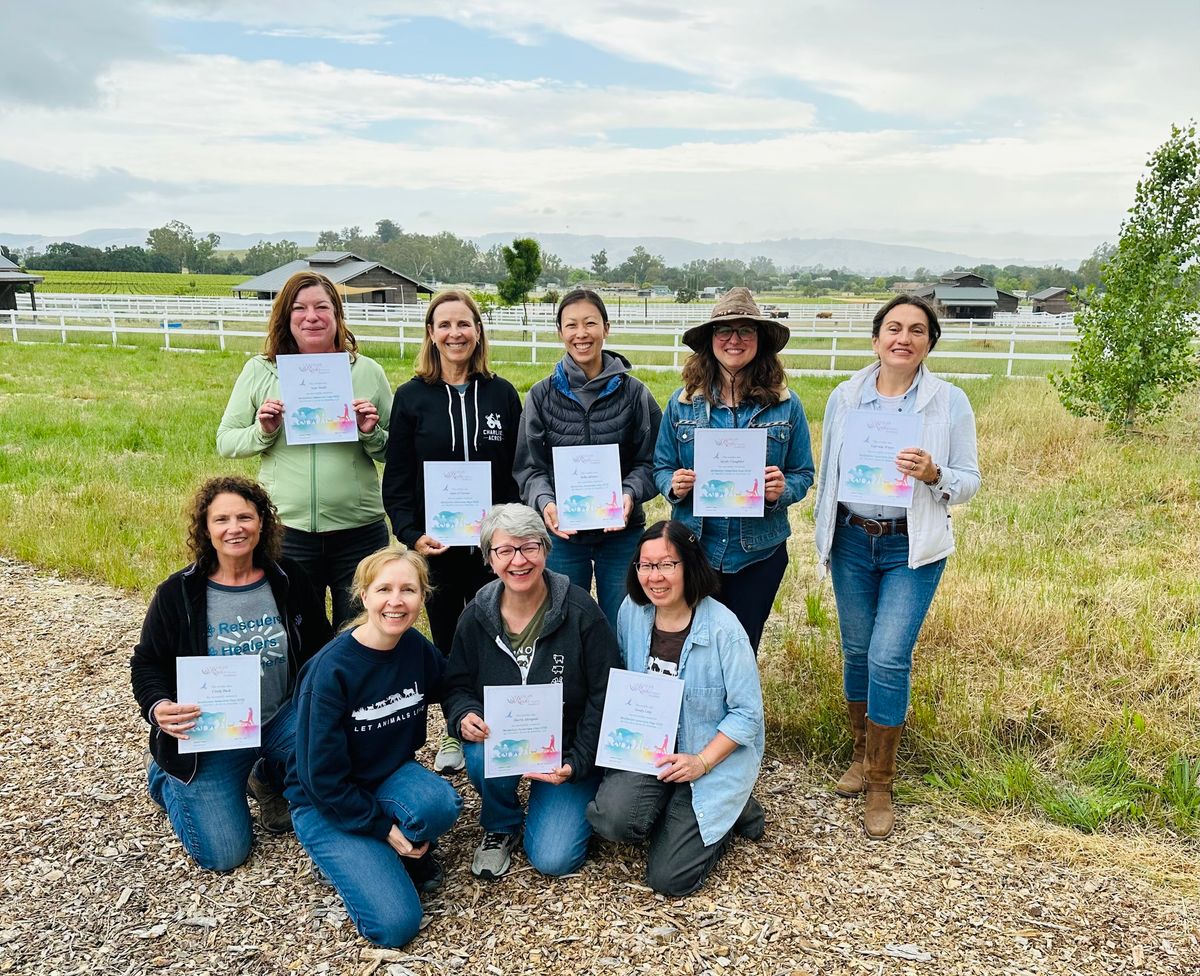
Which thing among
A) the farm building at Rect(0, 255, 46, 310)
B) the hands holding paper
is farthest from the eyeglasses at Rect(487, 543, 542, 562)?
the farm building at Rect(0, 255, 46, 310)

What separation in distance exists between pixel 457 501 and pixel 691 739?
1.53 metres

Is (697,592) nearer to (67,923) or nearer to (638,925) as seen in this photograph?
(638,925)

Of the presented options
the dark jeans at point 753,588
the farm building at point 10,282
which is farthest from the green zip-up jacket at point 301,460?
the farm building at point 10,282

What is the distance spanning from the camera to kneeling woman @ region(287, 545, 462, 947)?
3162 millimetres

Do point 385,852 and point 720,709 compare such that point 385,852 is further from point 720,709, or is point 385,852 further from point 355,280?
point 355,280

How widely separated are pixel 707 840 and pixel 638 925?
41cm

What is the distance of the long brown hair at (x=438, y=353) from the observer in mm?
4078

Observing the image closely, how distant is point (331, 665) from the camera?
327cm

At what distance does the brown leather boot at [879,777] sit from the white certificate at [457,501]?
1981 millimetres

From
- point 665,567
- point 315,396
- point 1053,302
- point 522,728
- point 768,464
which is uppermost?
point 1053,302

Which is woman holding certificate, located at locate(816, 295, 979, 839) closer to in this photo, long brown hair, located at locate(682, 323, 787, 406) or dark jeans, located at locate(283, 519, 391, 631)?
long brown hair, located at locate(682, 323, 787, 406)

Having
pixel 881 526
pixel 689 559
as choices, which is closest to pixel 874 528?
pixel 881 526

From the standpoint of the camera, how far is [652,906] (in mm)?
3305

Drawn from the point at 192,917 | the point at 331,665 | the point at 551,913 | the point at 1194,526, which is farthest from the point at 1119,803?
the point at 1194,526
